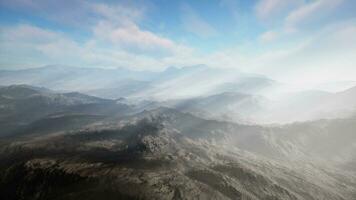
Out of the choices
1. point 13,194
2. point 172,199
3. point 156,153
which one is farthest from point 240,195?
point 13,194

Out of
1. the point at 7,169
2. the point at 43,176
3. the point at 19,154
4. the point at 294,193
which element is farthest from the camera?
the point at 19,154

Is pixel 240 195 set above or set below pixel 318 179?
above

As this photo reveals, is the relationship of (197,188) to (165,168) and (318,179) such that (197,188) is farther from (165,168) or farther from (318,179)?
(318,179)

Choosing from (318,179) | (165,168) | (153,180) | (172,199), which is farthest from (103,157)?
(318,179)

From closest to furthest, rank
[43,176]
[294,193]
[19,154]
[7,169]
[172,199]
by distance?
[172,199]
[294,193]
[43,176]
[7,169]
[19,154]

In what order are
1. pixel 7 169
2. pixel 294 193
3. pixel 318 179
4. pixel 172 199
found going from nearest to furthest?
pixel 172 199 → pixel 294 193 → pixel 7 169 → pixel 318 179

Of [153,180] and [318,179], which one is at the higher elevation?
[153,180]

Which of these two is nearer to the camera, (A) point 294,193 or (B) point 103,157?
(A) point 294,193

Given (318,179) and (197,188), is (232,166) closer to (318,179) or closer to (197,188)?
(197,188)

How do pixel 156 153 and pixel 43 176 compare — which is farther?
pixel 156 153
